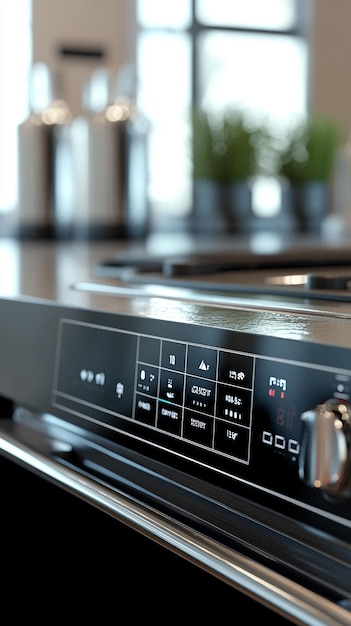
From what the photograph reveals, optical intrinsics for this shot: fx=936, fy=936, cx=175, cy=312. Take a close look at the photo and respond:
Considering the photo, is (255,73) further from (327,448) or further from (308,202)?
(327,448)

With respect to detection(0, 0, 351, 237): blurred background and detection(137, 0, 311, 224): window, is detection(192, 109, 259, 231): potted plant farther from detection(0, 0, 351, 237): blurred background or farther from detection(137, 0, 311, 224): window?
detection(137, 0, 311, 224): window

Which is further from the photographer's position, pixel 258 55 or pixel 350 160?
pixel 258 55

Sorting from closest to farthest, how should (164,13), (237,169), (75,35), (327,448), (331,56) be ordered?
1. (327,448)
2. (237,169)
3. (75,35)
4. (164,13)
5. (331,56)

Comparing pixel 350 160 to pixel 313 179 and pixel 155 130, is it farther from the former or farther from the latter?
pixel 155 130

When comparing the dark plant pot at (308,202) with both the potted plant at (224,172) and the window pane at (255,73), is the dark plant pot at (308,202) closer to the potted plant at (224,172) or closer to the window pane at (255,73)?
the potted plant at (224,172)

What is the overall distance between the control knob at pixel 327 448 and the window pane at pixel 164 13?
3.42 m

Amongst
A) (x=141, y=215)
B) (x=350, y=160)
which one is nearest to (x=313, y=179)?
(x=350, y=160)

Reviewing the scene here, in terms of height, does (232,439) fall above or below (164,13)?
below

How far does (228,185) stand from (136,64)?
170 centimetres

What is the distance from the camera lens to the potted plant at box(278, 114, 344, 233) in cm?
206

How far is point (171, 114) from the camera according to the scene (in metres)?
3.74

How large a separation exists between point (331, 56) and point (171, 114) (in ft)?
2.51

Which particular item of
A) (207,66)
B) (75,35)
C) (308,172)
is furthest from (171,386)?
(207,66)

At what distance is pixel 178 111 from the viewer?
3.75 meters
